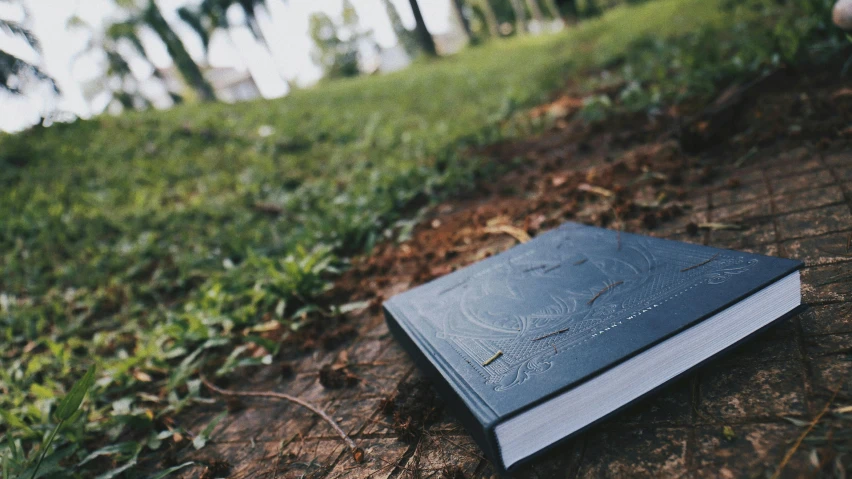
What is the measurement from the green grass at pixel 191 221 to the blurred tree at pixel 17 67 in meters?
0.68

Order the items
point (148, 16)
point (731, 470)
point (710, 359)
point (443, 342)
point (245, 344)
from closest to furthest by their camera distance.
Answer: point (731, 470) < point (710, 359) < point (443, 342) < point (245, 344) < point (148, 16)

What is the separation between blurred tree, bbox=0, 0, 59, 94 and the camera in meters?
5.15

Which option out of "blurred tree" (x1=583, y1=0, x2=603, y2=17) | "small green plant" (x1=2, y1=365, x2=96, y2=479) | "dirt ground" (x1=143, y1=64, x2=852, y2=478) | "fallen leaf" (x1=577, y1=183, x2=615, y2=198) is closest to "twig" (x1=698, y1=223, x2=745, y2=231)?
"dirt ground" (x1=143, y1=64, x2=852, y2=478)

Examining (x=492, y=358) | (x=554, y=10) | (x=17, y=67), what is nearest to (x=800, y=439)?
(x=492, y=358)

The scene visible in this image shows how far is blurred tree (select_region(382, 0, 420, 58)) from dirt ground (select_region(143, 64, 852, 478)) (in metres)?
37.6

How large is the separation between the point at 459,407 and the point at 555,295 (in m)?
0.43

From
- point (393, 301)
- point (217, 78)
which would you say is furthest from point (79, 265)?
point (217, 78)

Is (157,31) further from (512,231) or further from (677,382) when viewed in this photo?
(677,382)

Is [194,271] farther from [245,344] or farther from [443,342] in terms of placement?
[443,342]

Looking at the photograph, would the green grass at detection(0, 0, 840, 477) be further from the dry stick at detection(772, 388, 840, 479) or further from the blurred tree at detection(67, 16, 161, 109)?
the blurred tree at detection(67, 16, 161, 109)

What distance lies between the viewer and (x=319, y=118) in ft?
22.0

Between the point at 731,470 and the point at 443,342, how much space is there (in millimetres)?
640

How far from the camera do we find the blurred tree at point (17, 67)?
16.9ft

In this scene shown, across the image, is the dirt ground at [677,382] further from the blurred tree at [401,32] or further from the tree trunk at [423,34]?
the blurred tree at [401,32]
